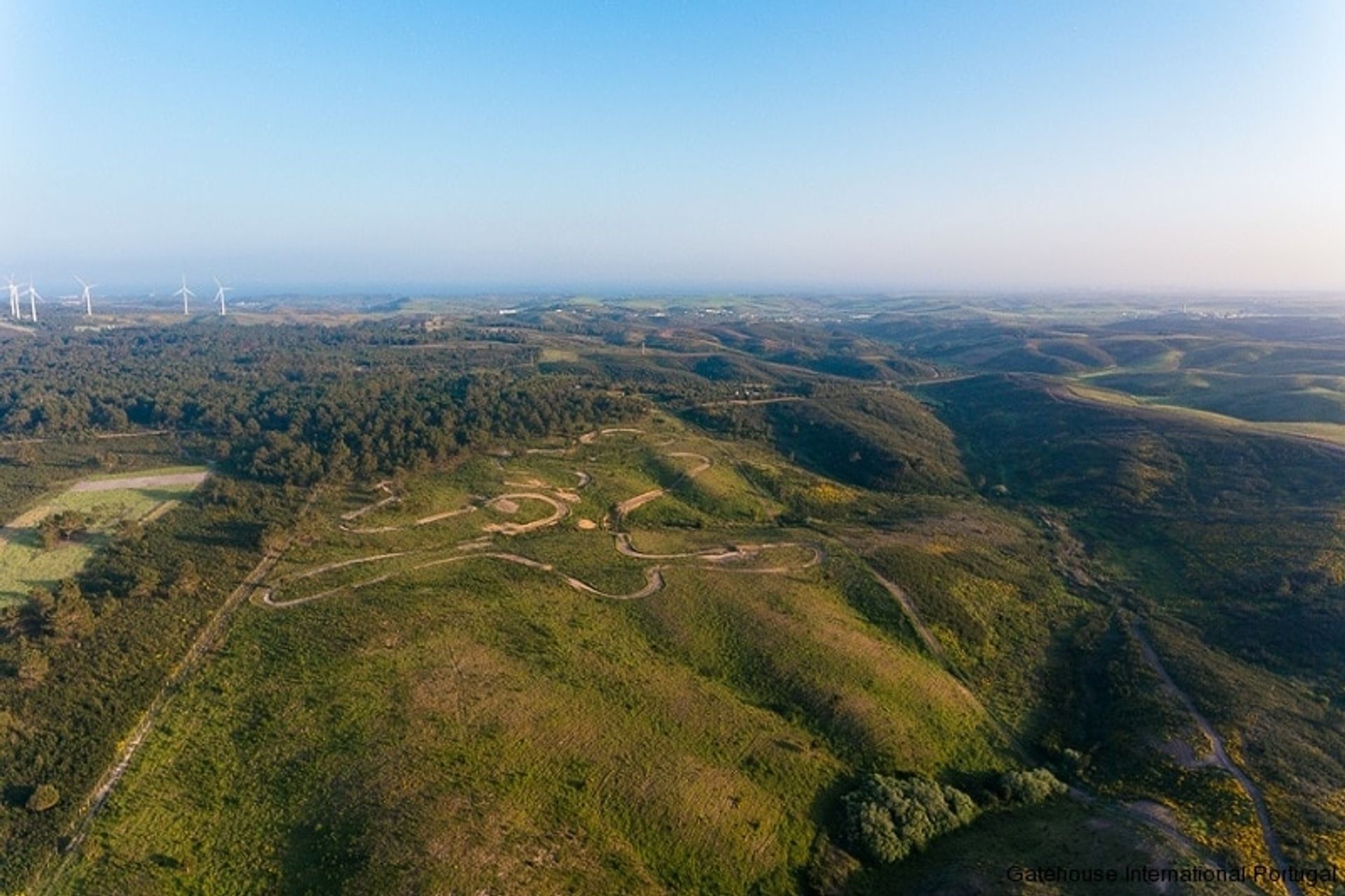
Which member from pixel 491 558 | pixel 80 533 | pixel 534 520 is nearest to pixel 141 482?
pixel 80 533

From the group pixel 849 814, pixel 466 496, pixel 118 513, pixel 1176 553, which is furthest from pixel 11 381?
pixel 1176 553

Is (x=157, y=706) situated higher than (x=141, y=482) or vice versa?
(x=141, y=482)

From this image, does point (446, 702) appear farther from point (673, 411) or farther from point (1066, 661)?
point (673, 411)

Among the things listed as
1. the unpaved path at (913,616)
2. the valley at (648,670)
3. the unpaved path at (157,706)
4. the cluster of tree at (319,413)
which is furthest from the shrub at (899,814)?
the cluster of tree at (319,413)

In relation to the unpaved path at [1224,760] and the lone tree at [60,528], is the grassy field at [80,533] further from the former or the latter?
the unpaved path at [1224,760]

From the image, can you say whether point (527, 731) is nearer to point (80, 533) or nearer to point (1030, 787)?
point (1030, 787)

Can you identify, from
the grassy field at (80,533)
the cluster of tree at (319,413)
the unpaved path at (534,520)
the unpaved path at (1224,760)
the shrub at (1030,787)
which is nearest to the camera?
the unpaved path at (1224,760)
